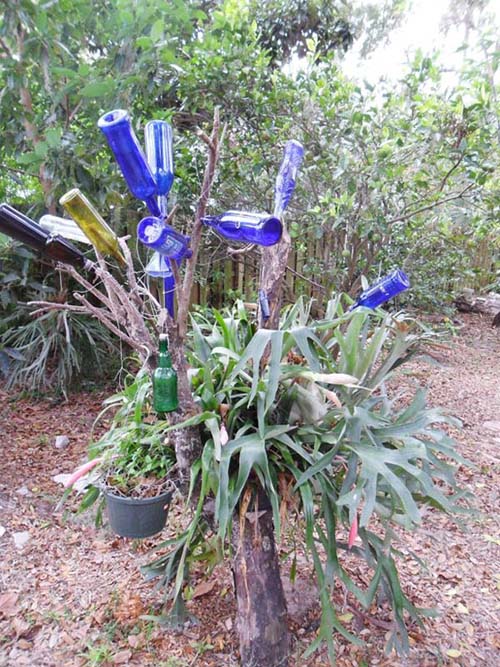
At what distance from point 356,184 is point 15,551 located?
7.24 ft

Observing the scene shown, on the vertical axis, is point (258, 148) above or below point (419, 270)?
above

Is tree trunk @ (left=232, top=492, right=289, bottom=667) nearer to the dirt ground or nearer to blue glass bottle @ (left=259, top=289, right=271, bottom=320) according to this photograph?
the dirt ground

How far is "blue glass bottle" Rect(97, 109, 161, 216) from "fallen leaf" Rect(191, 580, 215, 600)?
1.30m

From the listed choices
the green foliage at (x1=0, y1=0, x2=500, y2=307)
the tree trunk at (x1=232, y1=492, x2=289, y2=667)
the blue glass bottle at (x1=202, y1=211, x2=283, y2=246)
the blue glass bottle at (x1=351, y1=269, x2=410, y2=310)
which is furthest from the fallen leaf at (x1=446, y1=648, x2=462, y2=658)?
the green foliage at (x1=0, y1=0, x2=500, y2=307)

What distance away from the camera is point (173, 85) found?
2.82m

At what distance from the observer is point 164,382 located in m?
1.00

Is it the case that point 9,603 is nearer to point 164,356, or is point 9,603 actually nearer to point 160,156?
point 164,356

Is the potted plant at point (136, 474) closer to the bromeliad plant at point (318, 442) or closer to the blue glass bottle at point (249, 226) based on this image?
the bromeliad plant at point (318, 442)

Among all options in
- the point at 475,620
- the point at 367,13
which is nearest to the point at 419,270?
the point at 475,620

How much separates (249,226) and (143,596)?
4.39 ft

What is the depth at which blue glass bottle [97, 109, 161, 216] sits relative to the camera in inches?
31.5

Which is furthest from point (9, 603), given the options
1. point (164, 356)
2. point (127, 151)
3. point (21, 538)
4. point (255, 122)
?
point (255, 122)

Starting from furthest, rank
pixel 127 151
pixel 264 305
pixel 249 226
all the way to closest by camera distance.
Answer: pixel 264 305, pixel 249 226, pixel 127 151

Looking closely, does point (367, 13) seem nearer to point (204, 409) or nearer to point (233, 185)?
point (233, 185)
